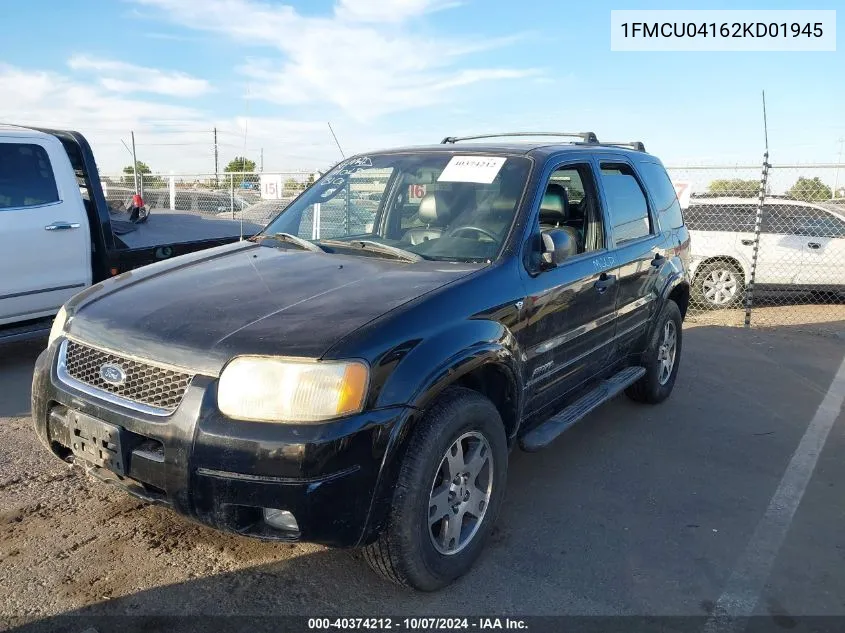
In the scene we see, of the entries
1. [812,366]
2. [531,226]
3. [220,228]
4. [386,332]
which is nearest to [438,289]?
[386,332]

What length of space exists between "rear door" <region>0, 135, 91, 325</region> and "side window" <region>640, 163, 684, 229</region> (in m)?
4.56

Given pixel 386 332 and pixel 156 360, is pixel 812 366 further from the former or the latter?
pixel 156 360

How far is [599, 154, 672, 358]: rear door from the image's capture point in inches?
173

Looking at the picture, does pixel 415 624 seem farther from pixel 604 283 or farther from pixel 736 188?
pixel 736 188

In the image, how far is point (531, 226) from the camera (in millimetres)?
3471

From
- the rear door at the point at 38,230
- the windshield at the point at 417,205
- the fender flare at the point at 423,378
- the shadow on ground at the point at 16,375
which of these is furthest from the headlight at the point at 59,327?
the rear door at the point at 38,230

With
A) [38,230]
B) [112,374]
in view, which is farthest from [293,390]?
[38,230]

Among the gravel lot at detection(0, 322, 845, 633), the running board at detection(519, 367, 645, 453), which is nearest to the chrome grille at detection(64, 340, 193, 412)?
the gravel lot at detection(0, 322, 845, 633)

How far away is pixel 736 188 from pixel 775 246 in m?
1.38

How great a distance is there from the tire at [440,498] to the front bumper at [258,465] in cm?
16

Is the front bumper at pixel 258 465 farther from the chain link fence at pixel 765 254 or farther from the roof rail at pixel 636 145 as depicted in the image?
the chain link fence at pixel 765 254

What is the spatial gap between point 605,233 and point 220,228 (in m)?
4.25

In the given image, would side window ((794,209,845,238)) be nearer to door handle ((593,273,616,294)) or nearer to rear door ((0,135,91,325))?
door handle ((593,273,616,294))

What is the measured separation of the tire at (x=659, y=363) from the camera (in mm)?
5156
